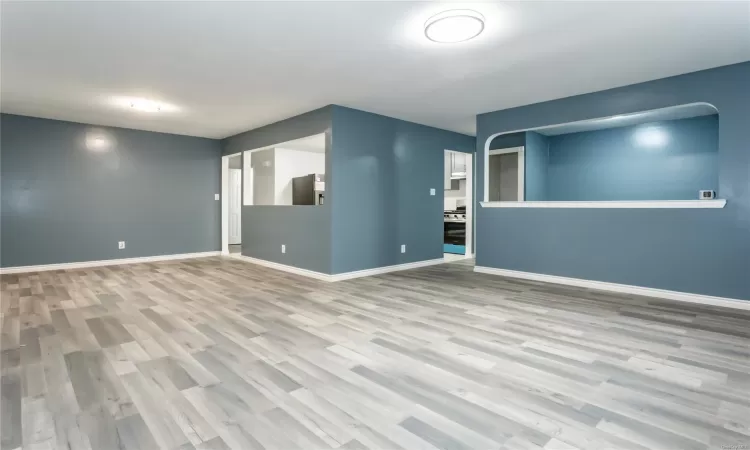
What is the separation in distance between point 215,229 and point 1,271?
307cm

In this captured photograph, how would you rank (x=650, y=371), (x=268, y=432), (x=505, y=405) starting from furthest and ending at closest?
(x=650, y=371)
(x=505, y=405)
(x=268, y=432)

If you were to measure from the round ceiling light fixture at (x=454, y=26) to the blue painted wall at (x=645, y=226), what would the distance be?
7.83ft

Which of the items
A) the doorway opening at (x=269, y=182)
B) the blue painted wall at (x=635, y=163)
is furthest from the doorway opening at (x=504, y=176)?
the doorway opening at (x=269, y=182)

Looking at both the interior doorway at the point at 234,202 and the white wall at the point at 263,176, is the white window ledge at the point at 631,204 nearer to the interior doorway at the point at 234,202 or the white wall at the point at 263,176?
the white wall at the point at 263,176

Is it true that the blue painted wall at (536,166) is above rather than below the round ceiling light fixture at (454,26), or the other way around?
below

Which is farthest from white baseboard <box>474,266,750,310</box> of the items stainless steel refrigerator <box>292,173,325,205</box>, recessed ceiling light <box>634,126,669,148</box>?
stainless steel refrigerator <box>292,173,325,205</box>

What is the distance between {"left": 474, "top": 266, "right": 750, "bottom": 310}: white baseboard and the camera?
11.7 ft

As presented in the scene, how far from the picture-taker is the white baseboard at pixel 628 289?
3.57m

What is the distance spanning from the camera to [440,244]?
6.45m

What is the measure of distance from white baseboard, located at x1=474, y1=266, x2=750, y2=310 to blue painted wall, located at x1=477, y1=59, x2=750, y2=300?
52mm

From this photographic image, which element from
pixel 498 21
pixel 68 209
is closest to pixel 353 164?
pixel 498 21

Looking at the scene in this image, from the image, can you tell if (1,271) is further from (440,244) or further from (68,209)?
(440,244)

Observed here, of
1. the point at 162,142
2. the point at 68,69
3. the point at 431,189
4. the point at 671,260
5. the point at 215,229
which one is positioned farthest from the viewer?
the point at 215,229

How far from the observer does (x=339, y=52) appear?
3.19 m
